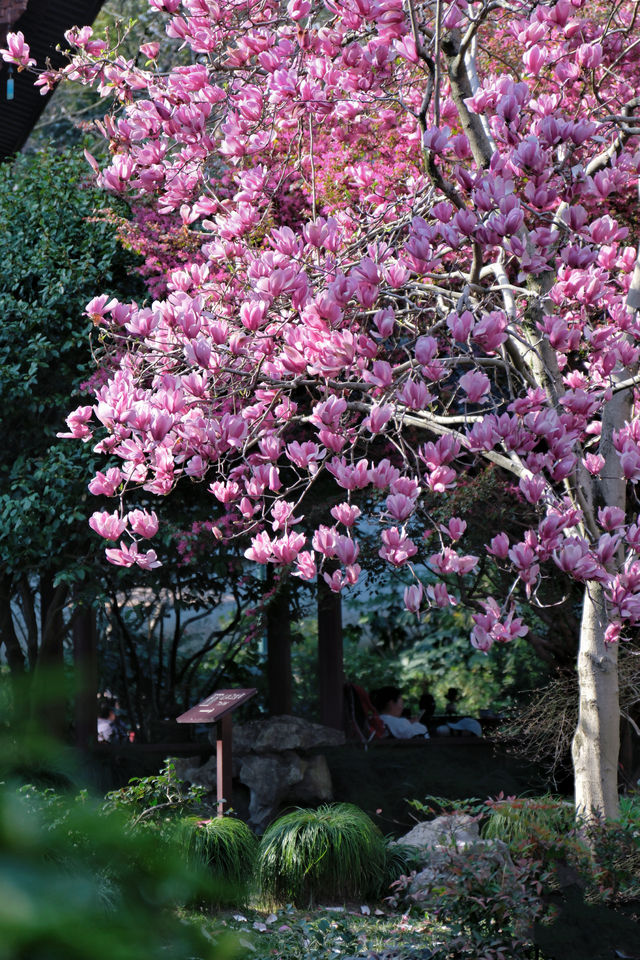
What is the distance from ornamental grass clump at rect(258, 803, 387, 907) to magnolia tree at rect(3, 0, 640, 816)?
162cm

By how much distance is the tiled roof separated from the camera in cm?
628

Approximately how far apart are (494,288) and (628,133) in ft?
4.26

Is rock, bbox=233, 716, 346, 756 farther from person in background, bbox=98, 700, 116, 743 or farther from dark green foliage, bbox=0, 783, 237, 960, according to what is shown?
dark green foliage, bbox=0, 783, 237, 960

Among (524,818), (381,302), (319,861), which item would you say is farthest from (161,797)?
(381,302)

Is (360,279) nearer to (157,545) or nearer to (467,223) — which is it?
(467,223)

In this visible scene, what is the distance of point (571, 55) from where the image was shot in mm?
4648

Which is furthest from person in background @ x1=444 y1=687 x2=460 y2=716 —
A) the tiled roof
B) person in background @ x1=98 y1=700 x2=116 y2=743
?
the tiled roof

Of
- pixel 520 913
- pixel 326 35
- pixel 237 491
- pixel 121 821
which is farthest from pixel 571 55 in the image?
pixel 121 821

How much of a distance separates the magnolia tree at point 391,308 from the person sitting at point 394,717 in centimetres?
446

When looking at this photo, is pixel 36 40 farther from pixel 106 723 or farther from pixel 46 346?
pixel 106 723

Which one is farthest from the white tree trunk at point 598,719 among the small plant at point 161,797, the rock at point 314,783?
the rock at point 314,783

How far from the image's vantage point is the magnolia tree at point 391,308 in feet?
12.4

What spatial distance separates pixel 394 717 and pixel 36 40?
6.44 metres

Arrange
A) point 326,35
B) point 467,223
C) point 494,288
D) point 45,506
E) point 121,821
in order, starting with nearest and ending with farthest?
point 121,821
point 467,223
point 494,288
point 326,35
point 45,506
